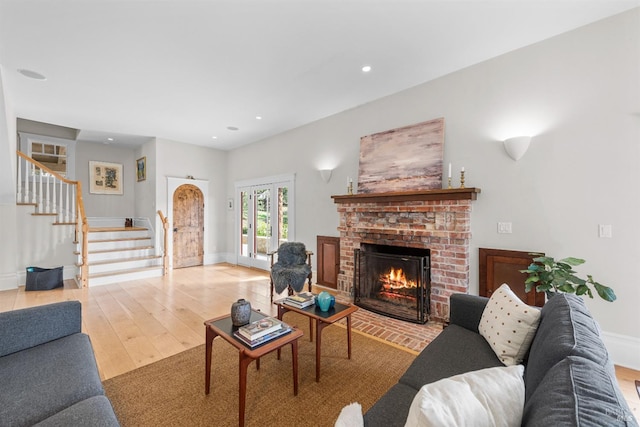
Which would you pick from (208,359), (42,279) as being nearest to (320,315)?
(208,359)

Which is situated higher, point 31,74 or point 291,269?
point 31,74

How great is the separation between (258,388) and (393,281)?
2151 mm

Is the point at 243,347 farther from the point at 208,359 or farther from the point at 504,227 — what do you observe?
the point at 504,227

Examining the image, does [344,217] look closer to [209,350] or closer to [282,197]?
[282,197]

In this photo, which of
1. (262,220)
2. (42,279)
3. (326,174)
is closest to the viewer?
(42,279)

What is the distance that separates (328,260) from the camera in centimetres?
462

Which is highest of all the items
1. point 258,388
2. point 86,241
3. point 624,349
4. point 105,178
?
point 105,178

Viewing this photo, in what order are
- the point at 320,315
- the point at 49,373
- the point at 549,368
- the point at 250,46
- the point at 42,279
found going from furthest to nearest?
the point at 42,279
the point at 250,46
the point at 320,315
the point at 49,373
the point at 549,368

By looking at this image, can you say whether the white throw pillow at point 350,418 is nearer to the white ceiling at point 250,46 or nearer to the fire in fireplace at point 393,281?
the fire in fireplace at point 393,281

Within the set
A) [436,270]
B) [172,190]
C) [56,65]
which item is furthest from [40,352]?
[172,190]

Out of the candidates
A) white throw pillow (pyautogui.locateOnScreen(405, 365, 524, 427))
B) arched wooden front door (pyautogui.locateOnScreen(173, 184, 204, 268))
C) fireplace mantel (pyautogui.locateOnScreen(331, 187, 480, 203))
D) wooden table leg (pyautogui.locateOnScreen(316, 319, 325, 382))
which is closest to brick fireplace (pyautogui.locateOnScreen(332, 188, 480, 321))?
fireplace mantel (pyautogui.locateOnScreen(331, 187, 480, 203))

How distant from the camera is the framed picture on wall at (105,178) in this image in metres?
6.58

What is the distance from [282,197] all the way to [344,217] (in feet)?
6.12

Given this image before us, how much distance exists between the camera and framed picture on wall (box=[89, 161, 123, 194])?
658 cm
